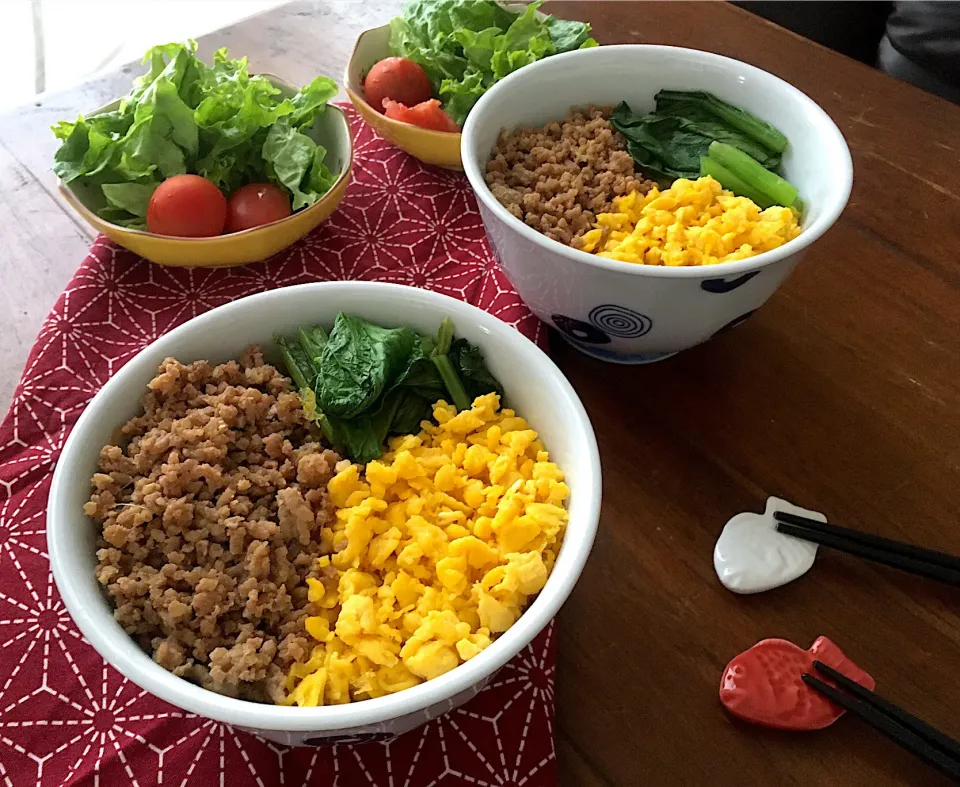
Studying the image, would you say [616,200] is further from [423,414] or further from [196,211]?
[196,211]

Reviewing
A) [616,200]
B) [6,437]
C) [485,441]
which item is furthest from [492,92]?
[6,437]

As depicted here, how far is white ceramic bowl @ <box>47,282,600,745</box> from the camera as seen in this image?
0.61 metres

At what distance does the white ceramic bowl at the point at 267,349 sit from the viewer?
0.61m

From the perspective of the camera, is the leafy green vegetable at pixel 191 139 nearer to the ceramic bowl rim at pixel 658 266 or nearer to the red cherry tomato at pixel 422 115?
the red cherry tomato at pixel 422 115

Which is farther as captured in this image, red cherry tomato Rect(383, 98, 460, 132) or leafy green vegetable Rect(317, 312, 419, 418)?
red cherry tomato Rect(383, 98, 460, 132)

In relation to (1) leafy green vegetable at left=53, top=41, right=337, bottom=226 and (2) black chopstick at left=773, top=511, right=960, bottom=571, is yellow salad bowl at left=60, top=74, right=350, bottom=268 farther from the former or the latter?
(2) black chopstick at left=773, top=511, right=960, bottom=571

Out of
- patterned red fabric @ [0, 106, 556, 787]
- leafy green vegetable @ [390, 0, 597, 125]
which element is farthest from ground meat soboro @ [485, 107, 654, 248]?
leafy green vegetable @ [390, 0, 597, 125]

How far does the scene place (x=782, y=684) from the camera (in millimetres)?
747

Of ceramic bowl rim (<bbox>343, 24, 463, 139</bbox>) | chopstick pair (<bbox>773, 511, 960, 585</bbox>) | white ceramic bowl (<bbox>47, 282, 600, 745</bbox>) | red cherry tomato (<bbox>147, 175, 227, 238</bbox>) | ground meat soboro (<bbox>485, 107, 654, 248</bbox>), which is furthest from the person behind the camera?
ceramic bowl rim (<bbox>343, 24, 463, 139</bbox>)

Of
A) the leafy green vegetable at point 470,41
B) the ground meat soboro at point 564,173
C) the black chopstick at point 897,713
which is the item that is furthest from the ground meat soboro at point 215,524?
the leafy green vegetable at point 470,41

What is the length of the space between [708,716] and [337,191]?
835mm

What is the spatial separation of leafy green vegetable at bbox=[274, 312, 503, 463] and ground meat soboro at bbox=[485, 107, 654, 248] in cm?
22

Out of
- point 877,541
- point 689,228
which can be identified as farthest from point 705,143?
point 877,541

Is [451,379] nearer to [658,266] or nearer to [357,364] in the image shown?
[357,364]
